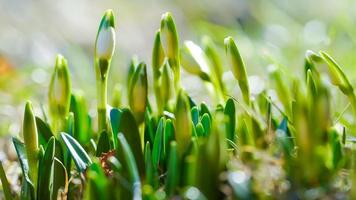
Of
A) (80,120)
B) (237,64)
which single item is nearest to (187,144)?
(237,64)

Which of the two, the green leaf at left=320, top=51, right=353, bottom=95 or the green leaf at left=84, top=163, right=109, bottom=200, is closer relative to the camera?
the green leaf at left=84, top=163, right=109, bottom=200

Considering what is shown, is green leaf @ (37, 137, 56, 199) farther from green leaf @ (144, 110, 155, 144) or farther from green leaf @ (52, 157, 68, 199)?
green leaf @ (144, 110, 155, 144)

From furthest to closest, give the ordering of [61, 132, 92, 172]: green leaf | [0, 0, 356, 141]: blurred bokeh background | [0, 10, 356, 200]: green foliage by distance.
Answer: [0, 0, 356, 141]: blurred bokeh background
[61, 132, 92, 172]: green leaf
[0, 10, 356, 200]: green foliage

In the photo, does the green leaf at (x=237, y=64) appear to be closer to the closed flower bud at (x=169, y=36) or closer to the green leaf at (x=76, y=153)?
the closed flower bud at (x=169, y=36)

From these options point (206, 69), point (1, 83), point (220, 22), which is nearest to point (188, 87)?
point (1, 83)

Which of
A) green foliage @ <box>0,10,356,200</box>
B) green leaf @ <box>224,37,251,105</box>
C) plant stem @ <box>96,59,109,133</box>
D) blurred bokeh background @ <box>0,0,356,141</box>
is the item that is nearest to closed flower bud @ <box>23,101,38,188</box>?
green foliage @ <box>0,10,356,200</box>

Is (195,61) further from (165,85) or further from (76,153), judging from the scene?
(76,153)
